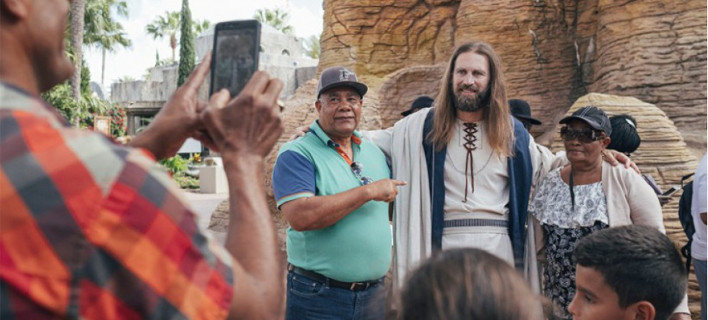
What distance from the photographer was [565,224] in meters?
3.03

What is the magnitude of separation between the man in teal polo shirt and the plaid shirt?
174cm

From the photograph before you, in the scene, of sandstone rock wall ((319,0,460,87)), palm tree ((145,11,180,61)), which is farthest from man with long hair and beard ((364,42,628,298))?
palm tree ((145,11,180,61))

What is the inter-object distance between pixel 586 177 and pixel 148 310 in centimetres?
278

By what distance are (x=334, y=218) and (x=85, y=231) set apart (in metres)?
1.86

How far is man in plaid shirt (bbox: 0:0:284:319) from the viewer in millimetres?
793

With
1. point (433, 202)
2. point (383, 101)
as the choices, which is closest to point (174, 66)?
point (383, 101)

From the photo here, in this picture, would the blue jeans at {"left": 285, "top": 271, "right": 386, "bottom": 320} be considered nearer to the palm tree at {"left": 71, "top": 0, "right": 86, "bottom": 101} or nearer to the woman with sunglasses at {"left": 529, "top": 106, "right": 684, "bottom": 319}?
the woman with sunglasses at {"left": 529, "top": 106, "right": 684, "bottom": 319}

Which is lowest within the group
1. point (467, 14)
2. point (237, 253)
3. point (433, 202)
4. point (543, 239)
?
point (543, 239)

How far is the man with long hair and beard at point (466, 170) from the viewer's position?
2982 millimetres

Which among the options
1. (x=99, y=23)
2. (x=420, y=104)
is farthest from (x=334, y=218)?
(x=99, y=23)

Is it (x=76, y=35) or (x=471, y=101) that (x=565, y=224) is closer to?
(x=471, y=101)

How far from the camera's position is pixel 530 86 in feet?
34.1

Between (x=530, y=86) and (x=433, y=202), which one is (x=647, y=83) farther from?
(x=433, y=202)

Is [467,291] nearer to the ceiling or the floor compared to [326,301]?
nearer to the ceiling
